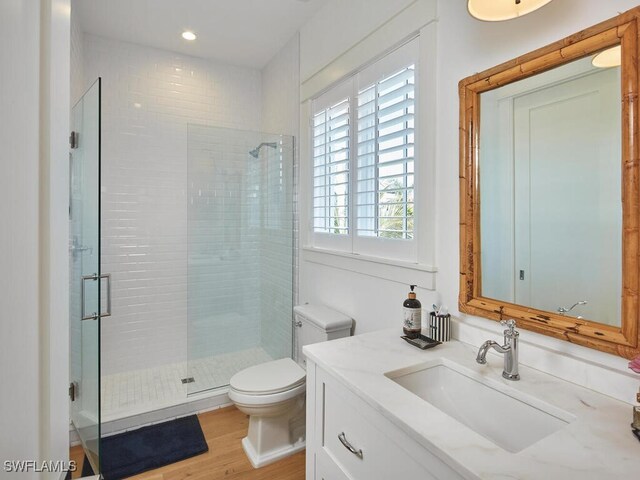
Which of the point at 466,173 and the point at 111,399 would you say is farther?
the point at 111,399

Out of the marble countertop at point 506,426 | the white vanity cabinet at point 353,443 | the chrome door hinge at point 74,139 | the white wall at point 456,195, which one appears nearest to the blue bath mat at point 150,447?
the white vanity cabinet at point 353,443

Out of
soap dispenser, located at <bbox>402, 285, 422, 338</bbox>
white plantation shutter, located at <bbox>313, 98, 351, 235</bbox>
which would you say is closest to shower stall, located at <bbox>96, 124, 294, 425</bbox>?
white plantation shutter, located at <bbox>313, 98, 351, 235</bbox>

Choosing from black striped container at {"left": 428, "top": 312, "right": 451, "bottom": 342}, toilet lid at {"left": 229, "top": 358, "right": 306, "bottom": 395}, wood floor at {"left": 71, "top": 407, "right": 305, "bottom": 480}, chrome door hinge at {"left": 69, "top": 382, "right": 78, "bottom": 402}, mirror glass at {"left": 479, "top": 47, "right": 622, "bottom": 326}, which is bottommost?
wood floor at {"left": 71, "top": 407, "right": 305, "bottom": 480}

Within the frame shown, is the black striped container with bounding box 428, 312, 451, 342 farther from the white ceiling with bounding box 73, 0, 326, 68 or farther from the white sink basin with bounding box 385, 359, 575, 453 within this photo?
the white ceiling with bounding box 73, 0, 326, 68

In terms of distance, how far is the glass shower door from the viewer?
1758 millimetres

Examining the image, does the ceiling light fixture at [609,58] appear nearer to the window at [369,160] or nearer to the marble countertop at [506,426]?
the window at [369,160]

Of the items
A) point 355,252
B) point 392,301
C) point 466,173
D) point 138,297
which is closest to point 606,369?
point 466,173

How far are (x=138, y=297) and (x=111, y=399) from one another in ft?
2.74

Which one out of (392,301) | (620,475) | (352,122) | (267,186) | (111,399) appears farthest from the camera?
(267,186)

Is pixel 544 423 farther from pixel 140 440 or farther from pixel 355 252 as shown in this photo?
pixel 140 440

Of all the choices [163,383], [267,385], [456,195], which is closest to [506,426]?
[456,195]

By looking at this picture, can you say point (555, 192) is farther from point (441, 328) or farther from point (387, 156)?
point (387, 156)

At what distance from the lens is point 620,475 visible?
681 mm

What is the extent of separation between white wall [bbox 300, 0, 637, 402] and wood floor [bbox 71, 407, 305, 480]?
0.86m
